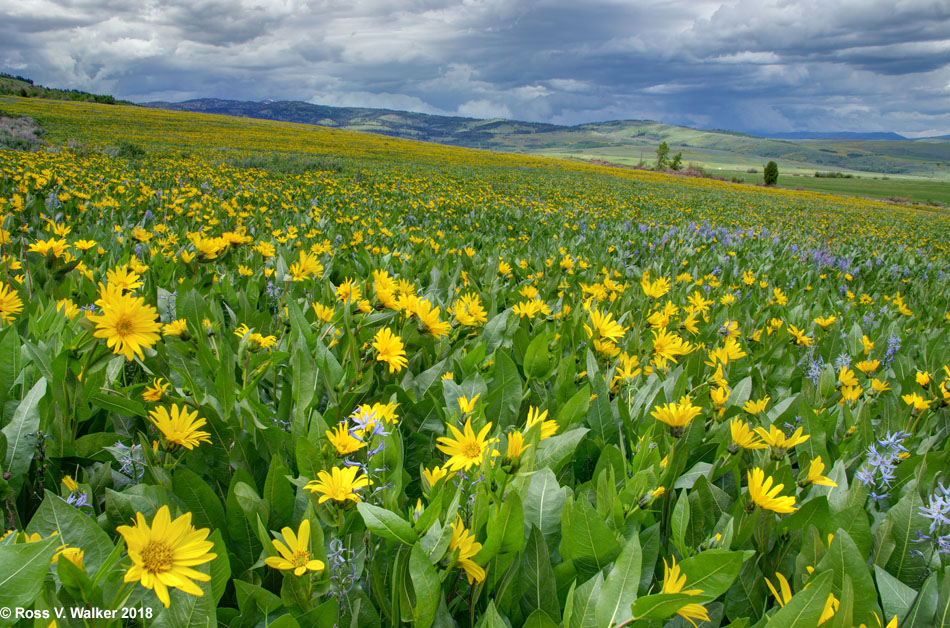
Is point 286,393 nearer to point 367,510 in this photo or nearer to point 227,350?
point 227,350

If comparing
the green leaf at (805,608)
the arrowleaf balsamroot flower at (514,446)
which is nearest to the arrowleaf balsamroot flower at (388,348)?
the arrowleaf balsamroot flower at (514,446)

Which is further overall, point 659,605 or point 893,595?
point 893,595

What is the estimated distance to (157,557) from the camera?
71 centimetres

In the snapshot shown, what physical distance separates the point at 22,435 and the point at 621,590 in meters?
1.28

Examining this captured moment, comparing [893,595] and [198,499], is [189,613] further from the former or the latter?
[893,595]

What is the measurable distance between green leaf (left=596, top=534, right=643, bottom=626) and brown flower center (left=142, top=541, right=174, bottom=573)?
642 mm

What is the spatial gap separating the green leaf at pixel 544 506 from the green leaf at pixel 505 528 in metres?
0.17

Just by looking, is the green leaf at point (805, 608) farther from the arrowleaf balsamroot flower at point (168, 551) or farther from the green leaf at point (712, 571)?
the arrowleaf balsamroot flower at point (168, 551)

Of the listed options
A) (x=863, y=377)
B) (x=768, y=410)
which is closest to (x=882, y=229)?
(x=863, y=377)

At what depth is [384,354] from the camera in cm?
153

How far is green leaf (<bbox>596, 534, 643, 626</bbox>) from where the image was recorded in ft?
2.73

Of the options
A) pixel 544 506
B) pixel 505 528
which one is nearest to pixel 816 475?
pixel 544 506

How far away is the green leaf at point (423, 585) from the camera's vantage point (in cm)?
83

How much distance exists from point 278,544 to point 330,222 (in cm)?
527
